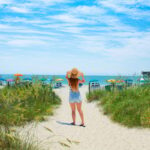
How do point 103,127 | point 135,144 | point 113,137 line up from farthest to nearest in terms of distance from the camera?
point 103,127, point 113,137, point 135,144

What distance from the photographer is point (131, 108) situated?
1038 centimetres

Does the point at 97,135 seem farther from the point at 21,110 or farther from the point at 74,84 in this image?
the point at 21,110

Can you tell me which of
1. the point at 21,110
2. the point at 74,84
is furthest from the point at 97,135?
the point at 21,110

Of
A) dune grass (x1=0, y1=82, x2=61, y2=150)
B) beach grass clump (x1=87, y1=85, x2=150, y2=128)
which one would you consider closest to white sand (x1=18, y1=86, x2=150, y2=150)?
beach grass clump (x1=87, y1=85, x2=150, y2=128)

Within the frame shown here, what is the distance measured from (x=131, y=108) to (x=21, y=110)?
3782 millimetres

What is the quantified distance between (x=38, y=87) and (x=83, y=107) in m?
2.50

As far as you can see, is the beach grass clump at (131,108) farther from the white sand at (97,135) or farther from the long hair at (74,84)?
the long hair at (74,84)

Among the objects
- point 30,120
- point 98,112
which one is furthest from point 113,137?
point 98,112

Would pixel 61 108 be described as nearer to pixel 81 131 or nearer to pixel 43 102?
pixel 43 102

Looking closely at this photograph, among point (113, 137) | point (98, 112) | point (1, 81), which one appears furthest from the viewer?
point (1, 81)

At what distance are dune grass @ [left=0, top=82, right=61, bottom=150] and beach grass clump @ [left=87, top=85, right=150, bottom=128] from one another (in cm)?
236

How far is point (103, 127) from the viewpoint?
Result: 9.74 m

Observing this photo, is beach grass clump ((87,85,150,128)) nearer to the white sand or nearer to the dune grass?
the white sand

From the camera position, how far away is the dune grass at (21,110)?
17.2ft
